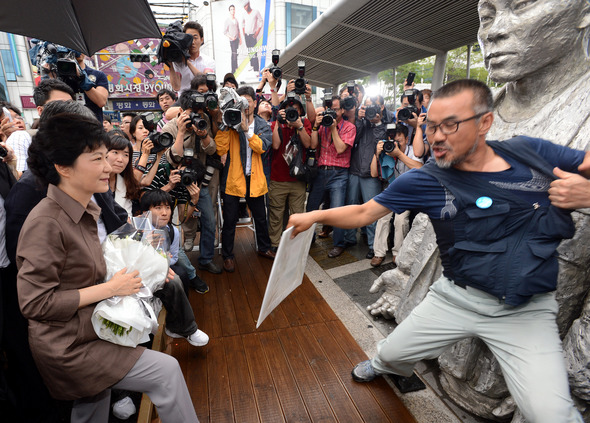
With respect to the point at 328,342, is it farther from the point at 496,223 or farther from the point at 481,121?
the point at 481,121

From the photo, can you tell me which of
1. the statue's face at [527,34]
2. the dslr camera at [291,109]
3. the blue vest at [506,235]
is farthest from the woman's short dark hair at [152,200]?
the statue's face at [527,34]

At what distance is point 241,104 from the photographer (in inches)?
129

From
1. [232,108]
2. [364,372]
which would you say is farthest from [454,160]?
[232,108]

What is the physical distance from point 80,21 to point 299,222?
2.85 metres

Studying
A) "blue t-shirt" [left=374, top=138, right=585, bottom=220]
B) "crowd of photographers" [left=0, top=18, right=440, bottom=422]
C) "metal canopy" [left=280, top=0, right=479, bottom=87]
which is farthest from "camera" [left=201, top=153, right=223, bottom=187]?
"metal canopy" [left=280, top=0, right=479, bottom=87]

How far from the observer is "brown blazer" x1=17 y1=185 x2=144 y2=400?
1255 mm

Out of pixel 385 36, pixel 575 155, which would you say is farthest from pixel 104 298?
pixel 385 36

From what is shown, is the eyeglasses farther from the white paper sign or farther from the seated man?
the seated man

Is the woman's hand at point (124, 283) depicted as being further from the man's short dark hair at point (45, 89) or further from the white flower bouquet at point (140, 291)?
the man's short dark hair at point (45, 89)

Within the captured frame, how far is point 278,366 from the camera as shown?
2.35 metres

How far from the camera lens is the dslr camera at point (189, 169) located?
309 cm

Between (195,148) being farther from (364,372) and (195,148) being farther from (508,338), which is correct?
(508,338)

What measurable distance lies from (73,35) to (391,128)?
3042 millimetres

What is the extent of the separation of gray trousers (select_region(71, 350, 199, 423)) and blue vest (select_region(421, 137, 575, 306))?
1452 mm
